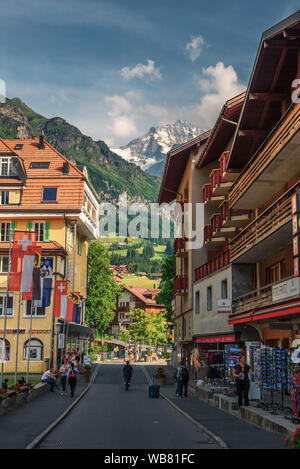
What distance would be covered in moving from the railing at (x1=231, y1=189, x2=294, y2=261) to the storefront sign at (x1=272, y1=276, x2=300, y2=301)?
7.92ft

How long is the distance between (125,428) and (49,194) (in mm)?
46989

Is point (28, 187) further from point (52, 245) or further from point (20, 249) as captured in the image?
point (20, 249)

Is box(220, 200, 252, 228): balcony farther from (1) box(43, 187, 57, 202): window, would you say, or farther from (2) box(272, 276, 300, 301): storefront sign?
(1) box(43, 187, 57, 202): window

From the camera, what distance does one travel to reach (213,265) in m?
39.3

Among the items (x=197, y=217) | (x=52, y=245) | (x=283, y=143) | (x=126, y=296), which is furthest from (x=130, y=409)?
(x=126, y=296)

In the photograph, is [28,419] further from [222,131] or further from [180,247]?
[180,247]

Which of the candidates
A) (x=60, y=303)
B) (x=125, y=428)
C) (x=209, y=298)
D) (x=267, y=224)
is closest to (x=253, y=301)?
(x=267, y=224)

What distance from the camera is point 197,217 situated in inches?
1838

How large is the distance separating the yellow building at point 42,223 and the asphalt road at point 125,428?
89.1 feet

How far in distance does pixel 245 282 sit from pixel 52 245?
29.0 meters

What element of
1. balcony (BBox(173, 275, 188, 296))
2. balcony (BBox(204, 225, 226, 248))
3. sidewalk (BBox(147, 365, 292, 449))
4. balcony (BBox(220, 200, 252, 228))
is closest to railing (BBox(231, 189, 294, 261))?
balcony (BBox(220, 200, 252, 228))

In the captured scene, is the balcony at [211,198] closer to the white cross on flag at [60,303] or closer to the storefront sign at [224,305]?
the storefront sign at [224,305]

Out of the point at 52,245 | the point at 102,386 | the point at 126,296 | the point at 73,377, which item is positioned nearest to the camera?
the point at 73,377

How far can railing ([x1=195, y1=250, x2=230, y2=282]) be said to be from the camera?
3592 cm
